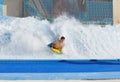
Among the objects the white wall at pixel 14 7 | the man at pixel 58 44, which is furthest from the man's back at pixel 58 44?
the white wall at pixel 14 7

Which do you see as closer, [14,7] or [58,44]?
[58,44]

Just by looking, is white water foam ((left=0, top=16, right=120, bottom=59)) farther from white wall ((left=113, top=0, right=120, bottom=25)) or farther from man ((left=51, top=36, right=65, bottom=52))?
white wall ((left=113, top=0, right=120, bottom=25))

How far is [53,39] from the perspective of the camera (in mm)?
8430

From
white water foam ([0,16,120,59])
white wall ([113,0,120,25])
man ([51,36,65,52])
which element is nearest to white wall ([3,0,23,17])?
white wall ([113,0,120,25])

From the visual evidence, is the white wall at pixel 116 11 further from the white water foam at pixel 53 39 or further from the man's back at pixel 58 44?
the man's back at pixel 58 44

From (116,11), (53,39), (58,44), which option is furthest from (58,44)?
(116,11)

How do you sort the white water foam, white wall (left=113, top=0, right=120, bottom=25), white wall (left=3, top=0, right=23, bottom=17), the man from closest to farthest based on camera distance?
1. the man
2. the white water foam
3. white wall (left=3, top=0, right=23, bottom=17)
4. white wall (left=113, top=0, right=120, bottom=25)

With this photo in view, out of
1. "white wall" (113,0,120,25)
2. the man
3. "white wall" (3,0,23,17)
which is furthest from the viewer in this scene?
"white wall" (113,0,120,25)

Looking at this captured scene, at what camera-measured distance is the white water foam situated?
7.65m

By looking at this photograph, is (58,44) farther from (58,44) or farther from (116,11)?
(116,11)

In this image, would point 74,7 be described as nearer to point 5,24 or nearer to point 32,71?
point 5,24

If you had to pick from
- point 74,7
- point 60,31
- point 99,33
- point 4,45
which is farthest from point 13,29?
point 74,7

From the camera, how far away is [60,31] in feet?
28.4

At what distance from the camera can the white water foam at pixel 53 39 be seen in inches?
301
